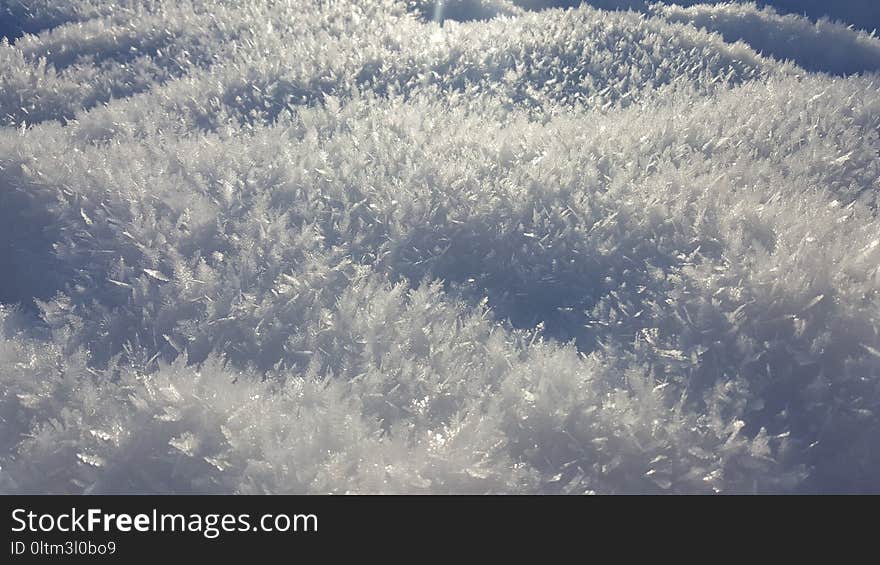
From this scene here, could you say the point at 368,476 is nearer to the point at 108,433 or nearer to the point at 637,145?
the point at 108,433

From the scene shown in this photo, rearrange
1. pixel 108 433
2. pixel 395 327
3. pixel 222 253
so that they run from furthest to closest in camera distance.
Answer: pixel 222 253 → pixel 395 327 → pixel 108 433

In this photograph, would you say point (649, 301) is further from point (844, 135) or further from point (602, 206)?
point (844, 135)

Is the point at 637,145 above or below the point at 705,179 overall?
above

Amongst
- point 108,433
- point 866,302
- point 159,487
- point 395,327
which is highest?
point 866,302

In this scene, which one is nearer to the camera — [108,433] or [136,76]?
[108,433]

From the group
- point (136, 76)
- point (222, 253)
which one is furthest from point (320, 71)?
point (222, 253)

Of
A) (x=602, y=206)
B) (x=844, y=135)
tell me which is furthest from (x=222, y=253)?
(x=844, y=135)

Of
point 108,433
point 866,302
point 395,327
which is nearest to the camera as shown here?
point 108,433
